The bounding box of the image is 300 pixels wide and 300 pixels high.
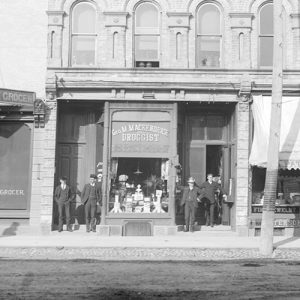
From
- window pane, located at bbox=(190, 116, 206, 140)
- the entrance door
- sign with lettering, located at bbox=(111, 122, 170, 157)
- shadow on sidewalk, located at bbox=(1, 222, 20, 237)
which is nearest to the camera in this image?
→ shadow on sidewalk, located at bbox=(1, 222, 20, 237)

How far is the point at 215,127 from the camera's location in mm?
17781

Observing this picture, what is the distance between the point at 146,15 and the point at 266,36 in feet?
12.6

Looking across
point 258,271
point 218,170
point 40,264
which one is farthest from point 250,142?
point 40,264

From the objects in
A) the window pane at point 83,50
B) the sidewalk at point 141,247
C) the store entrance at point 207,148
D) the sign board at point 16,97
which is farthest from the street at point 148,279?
the window pane at point 83,50

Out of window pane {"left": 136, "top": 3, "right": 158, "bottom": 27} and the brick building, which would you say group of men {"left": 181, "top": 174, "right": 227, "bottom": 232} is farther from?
window pane {"left": 136, "top": 3, "right": 158, "bottom": 27}

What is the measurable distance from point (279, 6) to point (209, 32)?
424 centimetres

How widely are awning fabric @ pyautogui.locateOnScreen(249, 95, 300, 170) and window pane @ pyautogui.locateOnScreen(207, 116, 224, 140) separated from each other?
1551mm

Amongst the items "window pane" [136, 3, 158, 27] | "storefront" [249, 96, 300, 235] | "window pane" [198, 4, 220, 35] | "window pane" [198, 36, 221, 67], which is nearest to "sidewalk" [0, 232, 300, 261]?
"storefront" [249, 96, 300, 235]

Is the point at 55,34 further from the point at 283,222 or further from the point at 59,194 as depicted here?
the point at 283,222

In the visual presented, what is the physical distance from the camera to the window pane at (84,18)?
675 inches

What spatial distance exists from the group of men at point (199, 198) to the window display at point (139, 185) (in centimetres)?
66

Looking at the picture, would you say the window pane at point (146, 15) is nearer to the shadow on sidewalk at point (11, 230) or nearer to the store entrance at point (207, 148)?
the store entrance at point (207, 148)

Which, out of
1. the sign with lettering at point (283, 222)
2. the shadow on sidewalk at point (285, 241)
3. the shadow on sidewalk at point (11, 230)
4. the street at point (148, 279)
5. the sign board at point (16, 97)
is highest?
the sign board at point (16, 97)

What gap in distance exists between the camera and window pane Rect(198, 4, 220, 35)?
56.2 feet
